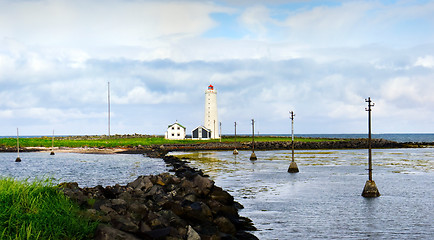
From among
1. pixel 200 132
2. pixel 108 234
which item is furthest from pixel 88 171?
pixel 200 132

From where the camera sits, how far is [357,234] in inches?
637

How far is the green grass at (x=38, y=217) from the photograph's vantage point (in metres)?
11.0

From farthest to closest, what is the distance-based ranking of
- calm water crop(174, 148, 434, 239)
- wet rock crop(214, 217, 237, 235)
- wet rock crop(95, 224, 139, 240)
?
calm water crop(174, 148, 434, 239)
wet rock crop(214, 217, 237, 235)
wet rock crop(95, 224, 139, 240)

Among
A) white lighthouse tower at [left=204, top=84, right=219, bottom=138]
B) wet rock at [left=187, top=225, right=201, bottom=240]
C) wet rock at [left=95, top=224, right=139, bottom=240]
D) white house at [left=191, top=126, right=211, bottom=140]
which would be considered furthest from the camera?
white house at [left=191, top=126, right=211, bottom=140]

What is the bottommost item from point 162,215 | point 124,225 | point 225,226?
point 225,226

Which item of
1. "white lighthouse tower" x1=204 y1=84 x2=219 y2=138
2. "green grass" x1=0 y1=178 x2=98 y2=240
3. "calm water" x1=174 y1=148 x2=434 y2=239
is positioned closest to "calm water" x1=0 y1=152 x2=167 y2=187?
"calm water" x1=174 y1=148 x2=434 y2=239

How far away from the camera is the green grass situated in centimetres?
1095

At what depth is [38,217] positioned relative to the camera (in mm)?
11844

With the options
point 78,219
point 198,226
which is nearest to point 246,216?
point 198,226

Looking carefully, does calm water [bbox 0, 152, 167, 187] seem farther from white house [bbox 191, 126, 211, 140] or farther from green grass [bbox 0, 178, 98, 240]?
white house [bbox 191, 126, 211, 140]

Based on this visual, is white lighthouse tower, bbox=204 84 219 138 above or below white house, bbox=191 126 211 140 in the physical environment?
above

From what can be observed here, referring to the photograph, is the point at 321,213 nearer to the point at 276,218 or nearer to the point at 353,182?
the point at 276,218

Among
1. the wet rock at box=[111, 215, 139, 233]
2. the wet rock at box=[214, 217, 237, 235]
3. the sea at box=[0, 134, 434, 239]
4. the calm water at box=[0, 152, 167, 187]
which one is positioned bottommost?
the calm water at box=[0, 152, 167, 187]

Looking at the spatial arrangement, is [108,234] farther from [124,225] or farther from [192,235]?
[192,235]
